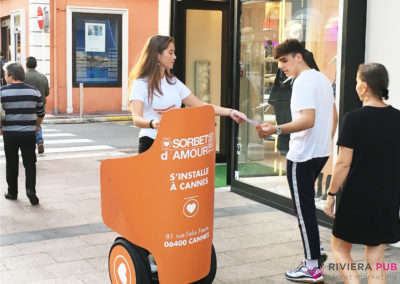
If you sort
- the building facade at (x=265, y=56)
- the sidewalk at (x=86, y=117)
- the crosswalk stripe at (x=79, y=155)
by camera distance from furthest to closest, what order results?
the sidewalk at (x=86, y=117) → the crosswalk stripe at (x=79, y=155) → the building facade at (x=265, y=56)

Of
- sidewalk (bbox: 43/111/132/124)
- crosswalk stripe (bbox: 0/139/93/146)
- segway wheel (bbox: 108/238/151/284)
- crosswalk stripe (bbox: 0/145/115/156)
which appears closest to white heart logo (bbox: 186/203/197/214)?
segway wheel (bbox: 108/238/151/284)

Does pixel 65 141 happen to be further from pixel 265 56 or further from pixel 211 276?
pixel 211 276

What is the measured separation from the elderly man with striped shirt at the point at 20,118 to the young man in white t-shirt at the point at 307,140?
362 centimetres

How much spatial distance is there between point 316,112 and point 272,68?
9.75 feet

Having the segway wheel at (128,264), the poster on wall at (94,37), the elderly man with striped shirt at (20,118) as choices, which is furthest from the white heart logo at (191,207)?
the poster on wall at (94,37)

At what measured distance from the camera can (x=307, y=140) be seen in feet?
15.0

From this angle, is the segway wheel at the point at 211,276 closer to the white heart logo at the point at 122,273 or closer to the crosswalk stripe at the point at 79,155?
the white heart logo at the point at 122,273

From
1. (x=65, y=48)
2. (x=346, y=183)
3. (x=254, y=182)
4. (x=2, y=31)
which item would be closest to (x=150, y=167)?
(x=346, y=183)

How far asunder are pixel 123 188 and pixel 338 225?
1380mm

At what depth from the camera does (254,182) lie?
7.70m

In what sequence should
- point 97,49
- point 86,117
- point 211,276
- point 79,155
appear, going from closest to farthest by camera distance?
1. point 211,276
2. point 79,155
3. point 86,117
4. point 97,49

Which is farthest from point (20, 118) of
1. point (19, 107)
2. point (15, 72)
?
point (15, 72)

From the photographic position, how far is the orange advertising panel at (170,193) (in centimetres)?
380

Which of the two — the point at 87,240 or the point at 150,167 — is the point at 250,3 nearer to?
the point at 87,240
